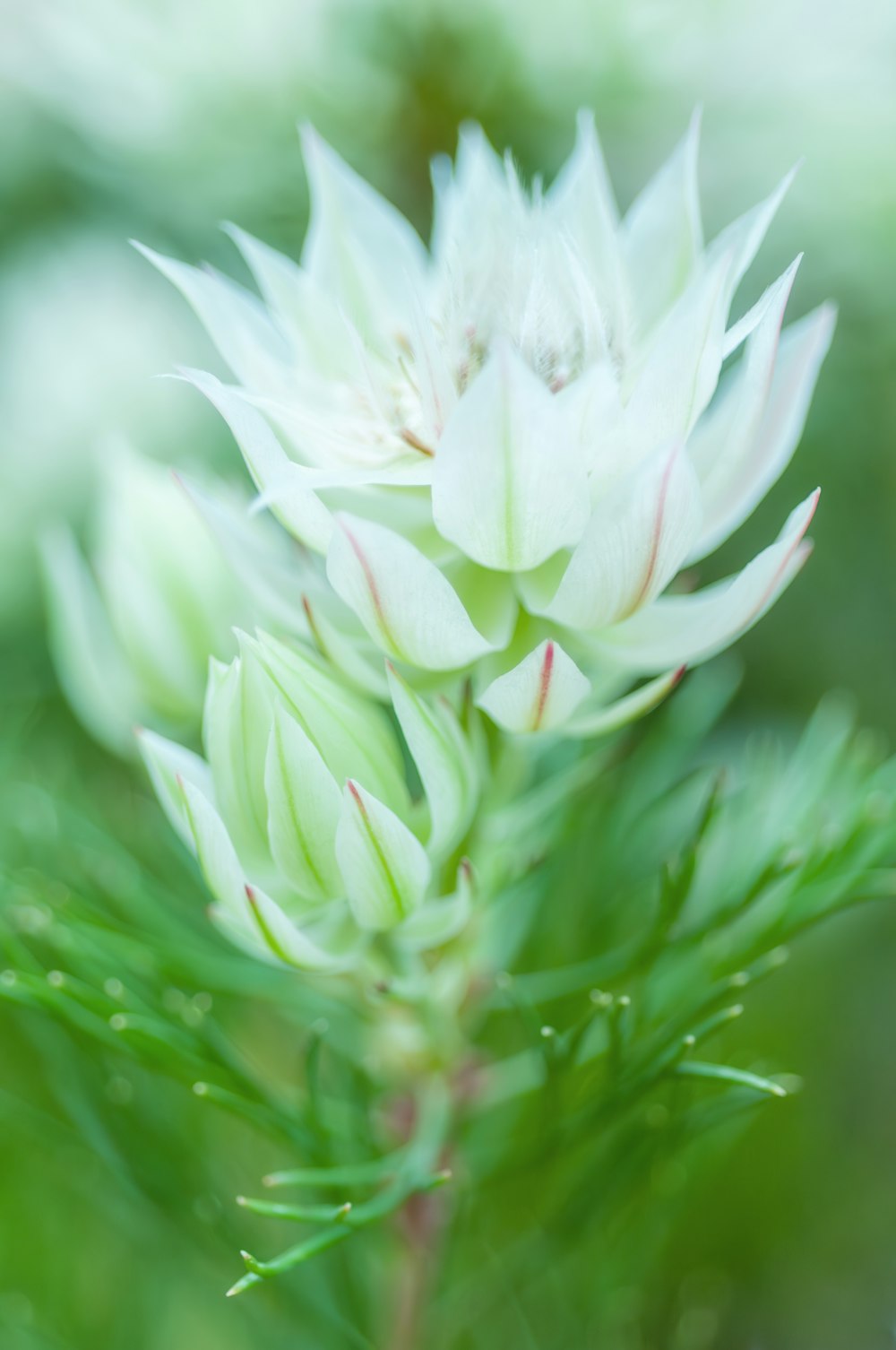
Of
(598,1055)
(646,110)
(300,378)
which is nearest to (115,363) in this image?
(646,110)

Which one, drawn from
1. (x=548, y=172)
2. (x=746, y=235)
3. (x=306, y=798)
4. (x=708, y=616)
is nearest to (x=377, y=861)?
(x=306, y=798)

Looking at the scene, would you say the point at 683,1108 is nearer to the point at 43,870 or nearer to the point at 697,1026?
the point at 697,1026

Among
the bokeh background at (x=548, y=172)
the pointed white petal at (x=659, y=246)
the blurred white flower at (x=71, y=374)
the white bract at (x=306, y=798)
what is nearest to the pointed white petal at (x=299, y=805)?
the white bract at (x=306, y=798)

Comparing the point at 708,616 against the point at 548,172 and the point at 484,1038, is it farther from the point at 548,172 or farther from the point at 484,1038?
the point at 548,172

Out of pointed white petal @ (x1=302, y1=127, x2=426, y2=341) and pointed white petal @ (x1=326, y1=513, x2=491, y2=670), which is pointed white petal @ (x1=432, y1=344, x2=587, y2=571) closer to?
pointed white petal @ (x1=326, y1=513, x2=491, y2=670)

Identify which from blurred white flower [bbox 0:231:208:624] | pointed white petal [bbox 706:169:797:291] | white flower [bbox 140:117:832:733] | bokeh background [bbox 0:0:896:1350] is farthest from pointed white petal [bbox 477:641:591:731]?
blurred white flower [bbox 0:231:208:624]
